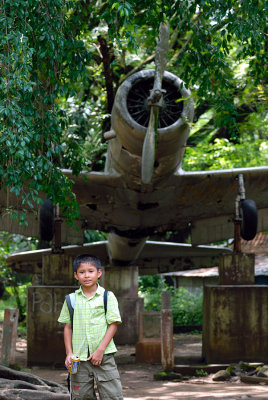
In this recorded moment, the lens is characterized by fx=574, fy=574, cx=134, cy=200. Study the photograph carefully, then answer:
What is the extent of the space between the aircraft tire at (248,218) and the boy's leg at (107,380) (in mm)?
6751

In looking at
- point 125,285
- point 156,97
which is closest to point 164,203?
point 156,97

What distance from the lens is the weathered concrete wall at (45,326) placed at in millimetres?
10367

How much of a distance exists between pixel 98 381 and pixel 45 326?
683 cm

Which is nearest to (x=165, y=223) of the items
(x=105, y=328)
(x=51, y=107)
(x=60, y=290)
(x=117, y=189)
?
(x=117, y=189)

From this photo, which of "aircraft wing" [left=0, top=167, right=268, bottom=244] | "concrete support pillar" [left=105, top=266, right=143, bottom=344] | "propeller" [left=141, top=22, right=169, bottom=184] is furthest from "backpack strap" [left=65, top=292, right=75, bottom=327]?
"concrete support pillar" [left=105, top=266, right=143, bottom=344]

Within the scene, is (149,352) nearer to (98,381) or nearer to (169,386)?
(169,386)

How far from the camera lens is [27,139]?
17.1 feet

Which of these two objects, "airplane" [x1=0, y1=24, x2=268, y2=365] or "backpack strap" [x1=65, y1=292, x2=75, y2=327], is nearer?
"backpack strap" [x1=65, y1=292, x2=75, y2=327]

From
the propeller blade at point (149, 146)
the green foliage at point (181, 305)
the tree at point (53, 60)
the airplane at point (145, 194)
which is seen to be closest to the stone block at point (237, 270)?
the airplane at point (145, 194)

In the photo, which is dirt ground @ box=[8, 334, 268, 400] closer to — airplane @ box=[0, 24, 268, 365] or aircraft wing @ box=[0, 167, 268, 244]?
airplane @ box=[0, 24, 268, 365]

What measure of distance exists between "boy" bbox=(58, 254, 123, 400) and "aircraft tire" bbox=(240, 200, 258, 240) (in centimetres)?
664

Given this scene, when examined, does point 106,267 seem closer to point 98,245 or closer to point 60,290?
point 98,245

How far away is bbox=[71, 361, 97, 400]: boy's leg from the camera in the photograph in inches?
158

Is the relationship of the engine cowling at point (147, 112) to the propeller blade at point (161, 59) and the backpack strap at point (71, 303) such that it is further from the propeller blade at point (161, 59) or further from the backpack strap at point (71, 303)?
the backpack strap at point (71, 303)
